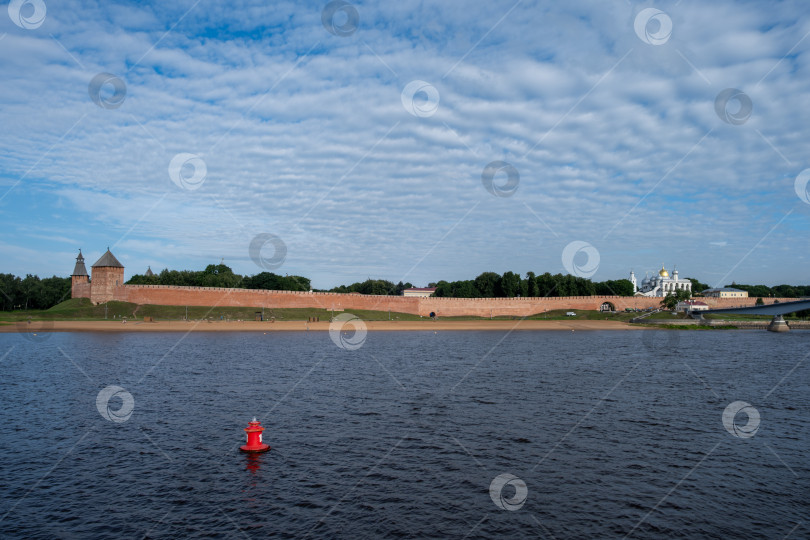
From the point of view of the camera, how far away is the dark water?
11.9 m

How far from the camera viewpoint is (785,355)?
159 feet

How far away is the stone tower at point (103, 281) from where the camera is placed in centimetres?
9438

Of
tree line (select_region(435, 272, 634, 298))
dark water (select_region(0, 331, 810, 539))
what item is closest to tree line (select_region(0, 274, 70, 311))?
dark water (select_region(0, 331, 810, 539))

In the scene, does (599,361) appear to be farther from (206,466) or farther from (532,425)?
(206,466)

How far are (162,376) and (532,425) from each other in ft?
71.2

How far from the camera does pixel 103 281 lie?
3723 inches

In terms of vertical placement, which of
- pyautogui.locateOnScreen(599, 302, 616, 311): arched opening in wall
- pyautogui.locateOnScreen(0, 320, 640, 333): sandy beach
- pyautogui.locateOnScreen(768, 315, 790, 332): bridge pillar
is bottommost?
pyautogui.locateOnScreen(0, 320, 640, 333): sandy beach

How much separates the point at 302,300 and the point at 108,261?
3442 centimetres

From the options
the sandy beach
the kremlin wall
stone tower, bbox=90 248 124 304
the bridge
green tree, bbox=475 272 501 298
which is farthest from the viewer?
green tree, bbox=475 272 501 298

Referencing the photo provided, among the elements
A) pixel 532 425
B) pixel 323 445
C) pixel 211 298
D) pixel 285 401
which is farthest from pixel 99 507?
pixel 211 298

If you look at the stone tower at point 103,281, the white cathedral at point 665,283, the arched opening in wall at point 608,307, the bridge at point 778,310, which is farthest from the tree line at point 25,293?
the white cathedral at point 665,283

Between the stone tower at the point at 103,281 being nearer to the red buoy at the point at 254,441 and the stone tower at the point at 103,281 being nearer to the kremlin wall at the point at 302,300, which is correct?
the kremlin wall at the point at 302,300

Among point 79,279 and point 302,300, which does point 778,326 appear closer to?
point 302,300

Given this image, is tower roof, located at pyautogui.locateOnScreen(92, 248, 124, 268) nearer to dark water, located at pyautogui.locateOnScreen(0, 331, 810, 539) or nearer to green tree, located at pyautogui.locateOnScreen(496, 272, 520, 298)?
dark water, located at pyautogui.locateOnScreen(0, 331, 810, 539)
